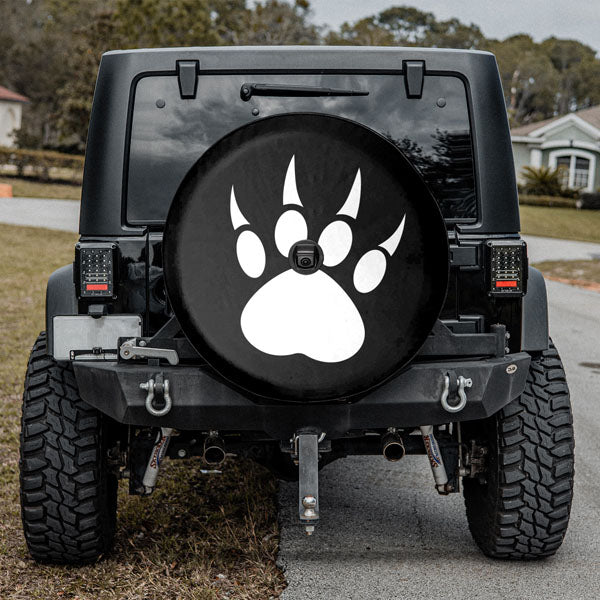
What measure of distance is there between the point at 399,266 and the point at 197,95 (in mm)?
1183

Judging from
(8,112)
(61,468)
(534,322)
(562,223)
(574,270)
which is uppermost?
(8,112)

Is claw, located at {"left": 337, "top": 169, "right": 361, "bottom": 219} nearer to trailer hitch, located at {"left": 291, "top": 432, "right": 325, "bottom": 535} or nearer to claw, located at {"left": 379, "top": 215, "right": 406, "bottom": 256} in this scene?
claw, located at {"left": 379, "top": 215, "right": 406, "bottom": 256}

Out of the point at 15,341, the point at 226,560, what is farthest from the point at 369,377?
the point at 15,341

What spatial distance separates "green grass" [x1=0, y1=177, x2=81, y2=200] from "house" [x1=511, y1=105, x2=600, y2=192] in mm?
22891

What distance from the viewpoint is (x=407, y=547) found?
3889mm

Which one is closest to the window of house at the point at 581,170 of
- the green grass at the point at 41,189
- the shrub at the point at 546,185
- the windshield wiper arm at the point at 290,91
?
the shrub at the point at 546,185

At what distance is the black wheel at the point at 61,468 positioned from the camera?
11.2 ft

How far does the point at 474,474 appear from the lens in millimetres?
3641

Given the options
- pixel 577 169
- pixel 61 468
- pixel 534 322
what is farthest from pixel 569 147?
pixel 61 468

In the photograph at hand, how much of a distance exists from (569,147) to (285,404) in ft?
149

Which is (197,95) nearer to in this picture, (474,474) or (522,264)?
(522,264)

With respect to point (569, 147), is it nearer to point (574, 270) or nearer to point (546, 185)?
point (546, 185)

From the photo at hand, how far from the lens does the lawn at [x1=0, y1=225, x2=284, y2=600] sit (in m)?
3.41

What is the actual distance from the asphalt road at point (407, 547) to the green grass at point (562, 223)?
24817 millimetres
